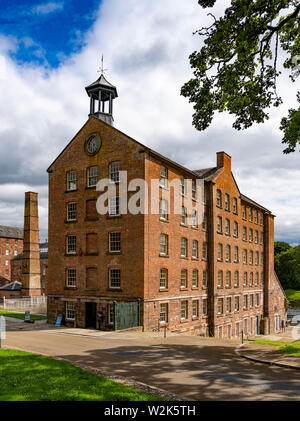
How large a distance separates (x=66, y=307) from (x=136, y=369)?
18969mm

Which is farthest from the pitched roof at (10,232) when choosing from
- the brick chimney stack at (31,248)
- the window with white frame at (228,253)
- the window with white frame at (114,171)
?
the window with white frame at (114,171)

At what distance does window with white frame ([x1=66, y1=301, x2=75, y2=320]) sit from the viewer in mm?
31480

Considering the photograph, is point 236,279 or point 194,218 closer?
point 194,218

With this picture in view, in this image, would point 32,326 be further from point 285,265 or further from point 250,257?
point 285,265

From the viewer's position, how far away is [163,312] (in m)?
29.7

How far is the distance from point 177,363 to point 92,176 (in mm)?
19650

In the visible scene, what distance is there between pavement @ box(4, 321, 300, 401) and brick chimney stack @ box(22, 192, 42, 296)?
32285 mm

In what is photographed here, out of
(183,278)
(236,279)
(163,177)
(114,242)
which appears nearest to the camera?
(114,242)

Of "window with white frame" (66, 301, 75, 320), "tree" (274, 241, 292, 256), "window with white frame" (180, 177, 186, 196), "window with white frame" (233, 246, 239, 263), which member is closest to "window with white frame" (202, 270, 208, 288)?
"window with white frame" (233, 246, 239, 263)

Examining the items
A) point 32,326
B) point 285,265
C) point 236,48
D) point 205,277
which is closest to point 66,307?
point 32,326

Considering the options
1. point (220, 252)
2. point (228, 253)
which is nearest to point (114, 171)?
point (220, 252)

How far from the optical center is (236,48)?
1311 cm

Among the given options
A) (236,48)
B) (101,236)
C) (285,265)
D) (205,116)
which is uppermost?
(236,48)

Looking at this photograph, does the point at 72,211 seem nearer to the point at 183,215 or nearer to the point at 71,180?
the point at 71,180
